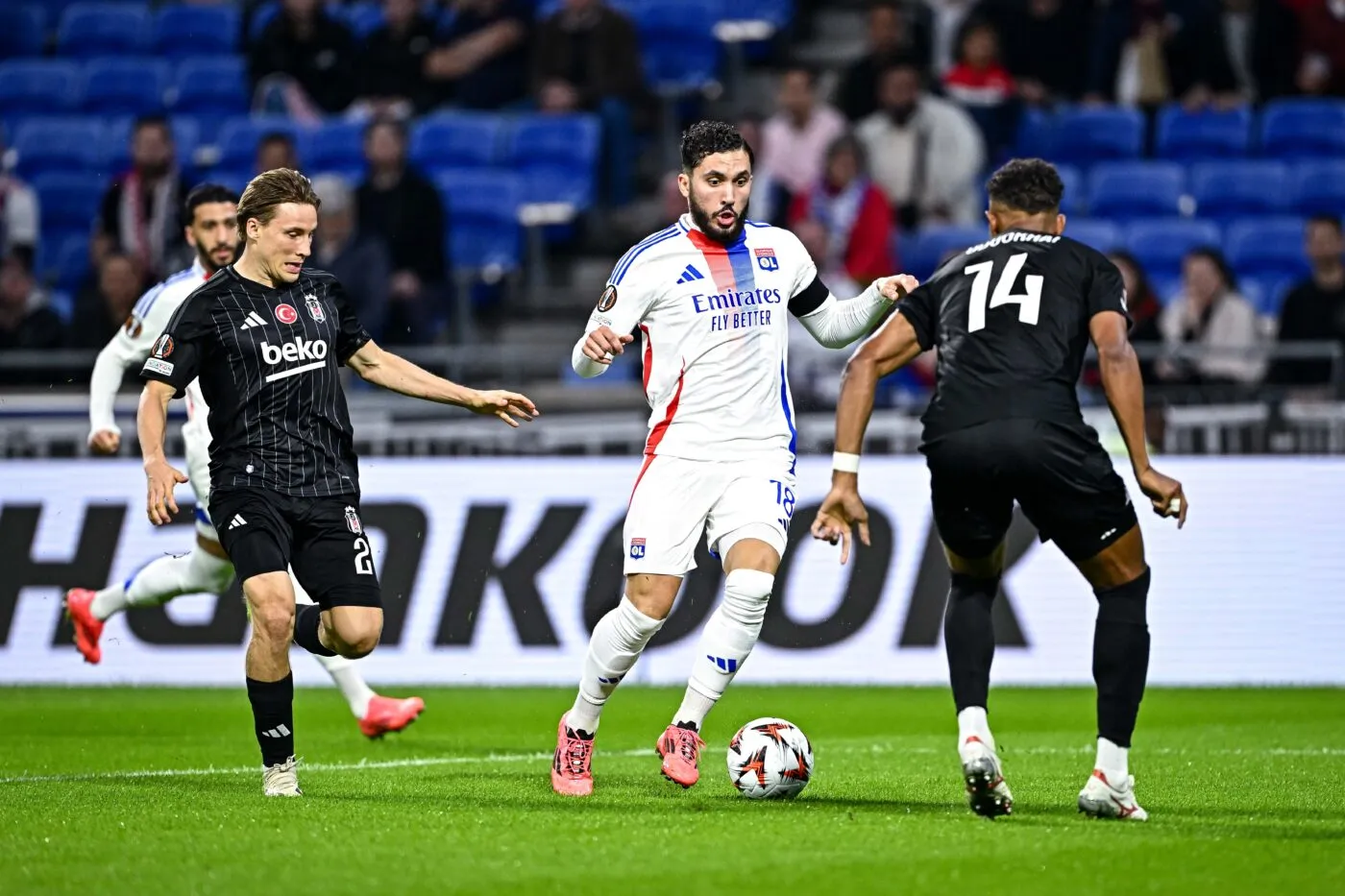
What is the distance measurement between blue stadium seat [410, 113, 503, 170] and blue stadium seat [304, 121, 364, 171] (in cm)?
48

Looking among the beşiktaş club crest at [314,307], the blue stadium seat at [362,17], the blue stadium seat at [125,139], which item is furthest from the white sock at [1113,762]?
the blue stadium seat at [362,17]

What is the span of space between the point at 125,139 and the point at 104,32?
1.97m

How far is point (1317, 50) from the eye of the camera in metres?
17.5

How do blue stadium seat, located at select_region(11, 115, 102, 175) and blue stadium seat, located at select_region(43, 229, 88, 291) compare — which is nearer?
blue stadium seat, located at select_region(43, 229, 88, 291)

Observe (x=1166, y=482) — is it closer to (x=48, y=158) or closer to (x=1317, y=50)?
(x=1317, y=50)

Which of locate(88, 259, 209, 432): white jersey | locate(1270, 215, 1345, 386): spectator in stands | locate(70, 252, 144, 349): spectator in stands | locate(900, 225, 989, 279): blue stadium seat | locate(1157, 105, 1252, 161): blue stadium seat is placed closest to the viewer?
locate(88, 259, 209, 432): white jersey

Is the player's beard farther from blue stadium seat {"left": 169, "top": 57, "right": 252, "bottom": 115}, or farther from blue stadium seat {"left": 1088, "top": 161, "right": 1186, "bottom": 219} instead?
blue stadium seat {"left": 169, "top": 57, "right": 252, "bottom": 115}

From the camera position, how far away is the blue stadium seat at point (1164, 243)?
16438 mm

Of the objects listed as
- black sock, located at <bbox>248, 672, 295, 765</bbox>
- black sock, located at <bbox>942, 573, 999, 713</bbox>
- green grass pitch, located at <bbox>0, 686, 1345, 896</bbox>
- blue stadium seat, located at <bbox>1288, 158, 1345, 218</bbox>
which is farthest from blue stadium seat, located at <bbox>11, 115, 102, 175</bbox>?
black sock, located at <bbox>942, 573, 999, 713</bbox>

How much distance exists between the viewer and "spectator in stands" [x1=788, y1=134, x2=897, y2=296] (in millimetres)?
15664

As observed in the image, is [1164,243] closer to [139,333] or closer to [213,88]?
[213,88]

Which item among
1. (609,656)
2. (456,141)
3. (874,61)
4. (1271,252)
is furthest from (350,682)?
(1271,252)

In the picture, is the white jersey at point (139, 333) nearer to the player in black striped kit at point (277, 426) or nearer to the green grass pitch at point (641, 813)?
the green grass pitch at point (641, 813)

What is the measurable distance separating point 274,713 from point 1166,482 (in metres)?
3.19
